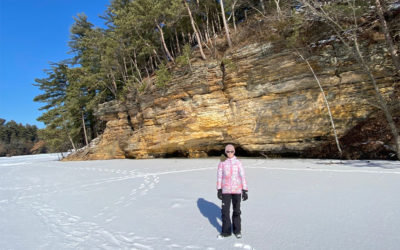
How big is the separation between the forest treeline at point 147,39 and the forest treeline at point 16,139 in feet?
160

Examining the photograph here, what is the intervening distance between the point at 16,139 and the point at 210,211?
92.1 metres

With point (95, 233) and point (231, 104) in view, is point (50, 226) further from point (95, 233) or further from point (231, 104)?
point (231, 104)

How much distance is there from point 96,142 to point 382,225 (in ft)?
77.7

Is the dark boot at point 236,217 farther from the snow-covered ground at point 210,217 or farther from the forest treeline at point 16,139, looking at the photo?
the forest treeline at point 16,139

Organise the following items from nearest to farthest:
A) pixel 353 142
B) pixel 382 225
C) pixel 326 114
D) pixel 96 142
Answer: pixel 382 225, pixel 353 142, pixel 326 114, pixel 96 142

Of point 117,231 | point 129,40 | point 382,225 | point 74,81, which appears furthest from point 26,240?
point 74,81

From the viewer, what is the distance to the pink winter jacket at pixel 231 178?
9.97 ft

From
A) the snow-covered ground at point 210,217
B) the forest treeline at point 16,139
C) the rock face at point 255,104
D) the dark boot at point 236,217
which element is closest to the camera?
the snow-covered ground at point 210,217

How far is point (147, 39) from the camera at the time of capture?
63.2 ft

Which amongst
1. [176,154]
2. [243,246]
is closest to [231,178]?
[243,246]

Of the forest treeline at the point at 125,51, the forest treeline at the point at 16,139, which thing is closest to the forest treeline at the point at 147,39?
the forest treeline at the point at 125,51

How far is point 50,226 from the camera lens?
149 inches

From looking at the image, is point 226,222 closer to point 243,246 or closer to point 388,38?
point 243,246

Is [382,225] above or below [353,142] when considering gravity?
below
